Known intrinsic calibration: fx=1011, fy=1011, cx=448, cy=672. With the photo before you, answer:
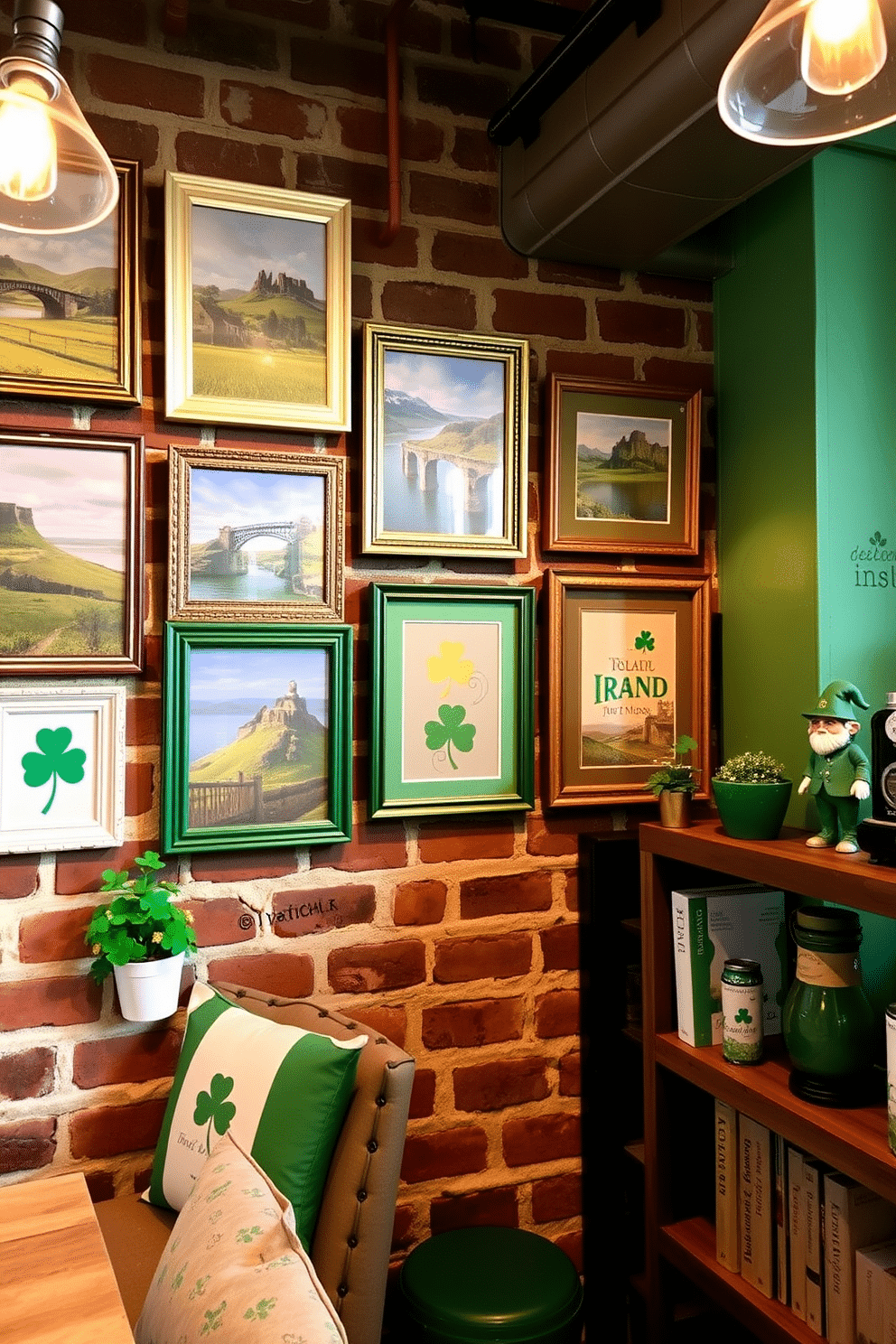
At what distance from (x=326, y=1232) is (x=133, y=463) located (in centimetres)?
126

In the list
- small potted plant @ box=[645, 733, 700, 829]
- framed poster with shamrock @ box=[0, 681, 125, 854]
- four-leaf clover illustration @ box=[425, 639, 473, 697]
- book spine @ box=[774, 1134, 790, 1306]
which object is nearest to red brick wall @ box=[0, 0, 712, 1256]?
framed poster with shamrock @ box=[0, 681, 125, 854]

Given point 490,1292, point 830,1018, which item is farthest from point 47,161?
point 490,1292

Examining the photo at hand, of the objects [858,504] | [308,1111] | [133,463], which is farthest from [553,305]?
[308,1111]

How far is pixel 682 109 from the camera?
1.53 meters

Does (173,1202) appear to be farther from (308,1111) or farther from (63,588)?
(63,588)

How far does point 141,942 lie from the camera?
1695 millimetres

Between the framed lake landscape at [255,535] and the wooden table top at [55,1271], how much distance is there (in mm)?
918

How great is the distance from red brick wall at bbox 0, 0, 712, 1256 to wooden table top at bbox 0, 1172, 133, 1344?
1.06 ft

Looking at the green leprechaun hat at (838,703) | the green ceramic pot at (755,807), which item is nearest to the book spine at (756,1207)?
the green ceramic pot at (755,807)

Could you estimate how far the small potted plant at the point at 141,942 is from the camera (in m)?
1.66

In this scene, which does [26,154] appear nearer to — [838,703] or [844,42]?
[844,42]

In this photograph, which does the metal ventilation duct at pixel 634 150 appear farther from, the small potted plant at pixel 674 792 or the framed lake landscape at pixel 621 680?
the small potted plant at pixel 674 792

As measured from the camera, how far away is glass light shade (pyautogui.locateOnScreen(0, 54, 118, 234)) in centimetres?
99

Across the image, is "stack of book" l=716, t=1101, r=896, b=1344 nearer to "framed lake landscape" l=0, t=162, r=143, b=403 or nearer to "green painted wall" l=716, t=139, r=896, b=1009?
"green painted wall" l=716, t=139, r=896, b=1009
